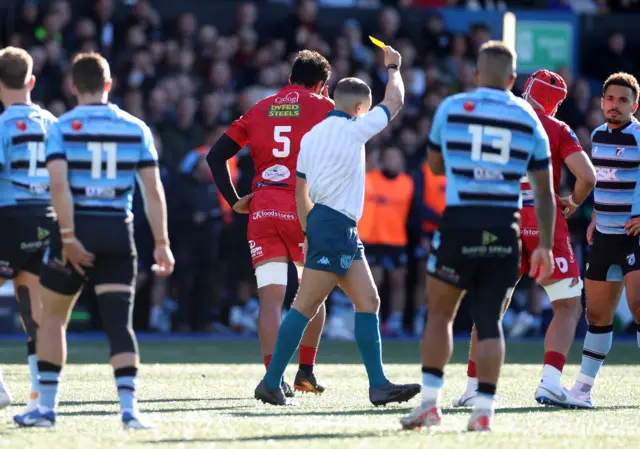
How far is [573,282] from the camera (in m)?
9.40

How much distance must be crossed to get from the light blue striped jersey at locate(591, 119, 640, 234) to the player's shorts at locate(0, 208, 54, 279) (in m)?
4.00

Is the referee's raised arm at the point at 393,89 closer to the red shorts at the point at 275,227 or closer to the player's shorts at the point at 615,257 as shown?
the red shorts at the point at 275,227

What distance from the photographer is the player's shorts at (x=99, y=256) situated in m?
7.16

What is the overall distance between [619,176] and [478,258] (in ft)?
9.45

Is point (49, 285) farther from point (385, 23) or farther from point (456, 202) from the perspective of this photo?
point (385, 23)

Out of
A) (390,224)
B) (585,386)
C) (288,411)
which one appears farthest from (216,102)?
(288,411)

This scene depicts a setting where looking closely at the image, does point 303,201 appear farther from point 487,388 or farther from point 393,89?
point 487,388

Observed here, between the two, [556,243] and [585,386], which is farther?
[585,386]

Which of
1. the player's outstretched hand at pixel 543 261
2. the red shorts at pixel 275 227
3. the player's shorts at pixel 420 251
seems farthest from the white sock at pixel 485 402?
the player's shorts at pixel 420 251

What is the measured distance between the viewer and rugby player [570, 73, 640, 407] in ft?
31.3

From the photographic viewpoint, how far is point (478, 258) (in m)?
7.14

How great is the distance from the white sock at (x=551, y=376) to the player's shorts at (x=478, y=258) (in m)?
2.19

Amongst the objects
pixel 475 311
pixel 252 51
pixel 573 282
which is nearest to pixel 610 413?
pixel 573 282

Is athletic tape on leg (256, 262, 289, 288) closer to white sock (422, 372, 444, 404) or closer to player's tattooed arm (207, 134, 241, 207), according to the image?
player's tattooed arm (207, 134, 241, 207)
